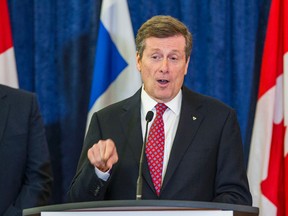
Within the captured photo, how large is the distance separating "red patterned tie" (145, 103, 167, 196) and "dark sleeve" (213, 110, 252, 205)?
229 millimetres

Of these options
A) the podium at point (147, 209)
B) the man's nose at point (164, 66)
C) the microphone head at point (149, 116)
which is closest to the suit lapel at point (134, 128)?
the man's nose at point (164, 66)

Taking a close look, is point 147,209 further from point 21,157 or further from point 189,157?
point 21,157

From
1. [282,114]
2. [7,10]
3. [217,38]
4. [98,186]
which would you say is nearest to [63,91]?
[7,10]

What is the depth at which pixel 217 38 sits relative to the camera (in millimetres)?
3930

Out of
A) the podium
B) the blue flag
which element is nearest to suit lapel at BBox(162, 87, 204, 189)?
the podium

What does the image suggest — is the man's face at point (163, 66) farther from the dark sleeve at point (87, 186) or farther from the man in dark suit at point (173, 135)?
the dark sleeve at point (87, 186)

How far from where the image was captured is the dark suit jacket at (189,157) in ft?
8.52

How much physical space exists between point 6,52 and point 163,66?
4.76ft

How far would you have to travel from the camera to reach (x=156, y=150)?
2674mm

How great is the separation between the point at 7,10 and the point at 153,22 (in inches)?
57.0

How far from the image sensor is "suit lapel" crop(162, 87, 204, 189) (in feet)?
8.63

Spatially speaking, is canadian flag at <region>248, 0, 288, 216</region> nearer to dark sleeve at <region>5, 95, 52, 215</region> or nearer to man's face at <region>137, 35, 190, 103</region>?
man's face at <region>137, 35, 190, 103</region>

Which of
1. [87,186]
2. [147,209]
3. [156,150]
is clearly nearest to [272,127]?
[156,150]

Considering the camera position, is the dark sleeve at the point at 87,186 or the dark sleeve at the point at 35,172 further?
the dark sleeve at the point at 35,172
